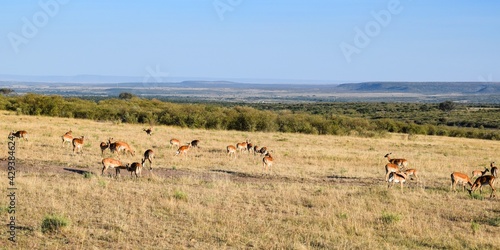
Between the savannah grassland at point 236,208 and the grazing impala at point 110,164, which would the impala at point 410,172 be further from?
the grazing impala at point 110,164

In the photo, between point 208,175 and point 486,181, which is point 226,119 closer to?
point 208,175

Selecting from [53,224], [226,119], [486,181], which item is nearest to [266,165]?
[486,181]

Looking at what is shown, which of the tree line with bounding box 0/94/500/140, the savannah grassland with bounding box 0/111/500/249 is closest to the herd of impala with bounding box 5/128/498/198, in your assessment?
the savannah grassland with bounding box 0/111/500/249

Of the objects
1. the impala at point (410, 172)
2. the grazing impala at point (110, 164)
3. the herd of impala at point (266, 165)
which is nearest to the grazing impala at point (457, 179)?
the herd of impala at point (266, 165)

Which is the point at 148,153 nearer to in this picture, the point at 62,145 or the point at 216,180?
the point at 216,180

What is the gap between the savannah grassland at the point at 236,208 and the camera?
406 inches

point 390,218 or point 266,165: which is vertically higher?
point 390,218

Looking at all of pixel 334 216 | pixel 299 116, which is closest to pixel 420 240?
pixel 334 216

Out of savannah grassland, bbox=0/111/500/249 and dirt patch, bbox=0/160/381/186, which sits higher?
savannah grassland, bbox=0/111/500/249

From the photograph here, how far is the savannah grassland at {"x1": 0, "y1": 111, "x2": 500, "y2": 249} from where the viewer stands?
1030 cm

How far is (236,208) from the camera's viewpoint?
13234mm

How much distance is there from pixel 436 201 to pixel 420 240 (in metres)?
4.74

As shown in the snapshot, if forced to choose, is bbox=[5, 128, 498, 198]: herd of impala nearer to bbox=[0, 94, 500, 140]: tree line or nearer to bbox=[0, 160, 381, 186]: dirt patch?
bbox=[0, 160, 381, 186]: dirt patch

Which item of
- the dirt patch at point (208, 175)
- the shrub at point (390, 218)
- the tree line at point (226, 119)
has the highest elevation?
the shrub at point (390, 218)
